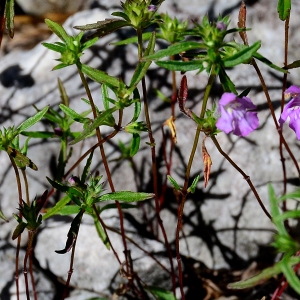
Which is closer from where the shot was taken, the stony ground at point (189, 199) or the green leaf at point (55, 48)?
the green leaf at point (55, 48)

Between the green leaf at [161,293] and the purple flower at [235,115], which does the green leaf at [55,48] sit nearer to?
the purple flower at [235,115]

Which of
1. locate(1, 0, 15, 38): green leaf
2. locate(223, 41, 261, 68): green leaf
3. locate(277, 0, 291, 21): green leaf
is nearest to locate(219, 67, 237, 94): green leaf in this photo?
locate(223, 41, 261, 68): green leaf

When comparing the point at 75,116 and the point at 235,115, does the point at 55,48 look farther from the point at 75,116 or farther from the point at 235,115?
the point at 235,115

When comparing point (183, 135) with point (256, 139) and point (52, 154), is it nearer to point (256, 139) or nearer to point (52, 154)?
point (256, 139)

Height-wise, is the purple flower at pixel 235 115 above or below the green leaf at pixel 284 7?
below

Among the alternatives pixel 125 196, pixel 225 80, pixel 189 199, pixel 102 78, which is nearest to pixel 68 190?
pixel 125 196

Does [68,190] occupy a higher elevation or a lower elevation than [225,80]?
lower

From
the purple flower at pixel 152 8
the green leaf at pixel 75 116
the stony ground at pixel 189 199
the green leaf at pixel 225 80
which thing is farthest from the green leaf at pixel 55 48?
the stony ground at pixel 189 199
